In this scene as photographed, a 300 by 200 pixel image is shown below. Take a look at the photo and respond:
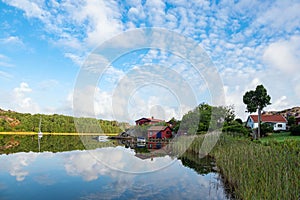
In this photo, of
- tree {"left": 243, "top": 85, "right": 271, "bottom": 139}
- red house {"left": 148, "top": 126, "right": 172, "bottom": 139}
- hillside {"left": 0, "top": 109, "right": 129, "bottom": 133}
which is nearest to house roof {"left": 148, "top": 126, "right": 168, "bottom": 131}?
red house {"left": 148, "top": 126, "right": 172, "bottom": 139}

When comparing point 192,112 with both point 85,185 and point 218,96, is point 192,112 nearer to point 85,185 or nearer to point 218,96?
point 218,96

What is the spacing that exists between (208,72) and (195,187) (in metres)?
6.46

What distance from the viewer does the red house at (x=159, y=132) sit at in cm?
3271

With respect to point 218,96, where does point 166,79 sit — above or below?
above

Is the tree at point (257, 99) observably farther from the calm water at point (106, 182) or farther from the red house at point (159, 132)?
the calm water at point (106, 182)

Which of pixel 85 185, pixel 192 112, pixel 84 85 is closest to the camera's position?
pixel 85 185

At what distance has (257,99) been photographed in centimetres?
2741

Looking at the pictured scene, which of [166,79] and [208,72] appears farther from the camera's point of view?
[166,79]

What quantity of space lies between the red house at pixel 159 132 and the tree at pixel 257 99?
35.4 feet

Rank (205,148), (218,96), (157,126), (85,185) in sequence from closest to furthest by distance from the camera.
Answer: (85,185), (218,96), (205,148), (157,126)

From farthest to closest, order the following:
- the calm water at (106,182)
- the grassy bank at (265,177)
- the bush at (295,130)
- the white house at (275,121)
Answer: the white house at (275,121) → the bush at (295,130) → the calm water at (106,182) → the grassy bank at (265,177)

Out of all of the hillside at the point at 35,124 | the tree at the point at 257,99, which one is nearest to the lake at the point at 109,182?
the tree at the point at 257,99

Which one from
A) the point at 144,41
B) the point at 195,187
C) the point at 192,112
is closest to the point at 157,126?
the point at 192,112

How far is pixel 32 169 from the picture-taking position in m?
11.7
